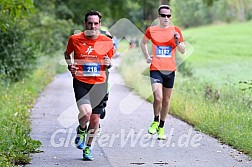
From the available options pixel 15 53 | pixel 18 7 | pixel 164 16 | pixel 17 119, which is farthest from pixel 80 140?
pixel 15 53

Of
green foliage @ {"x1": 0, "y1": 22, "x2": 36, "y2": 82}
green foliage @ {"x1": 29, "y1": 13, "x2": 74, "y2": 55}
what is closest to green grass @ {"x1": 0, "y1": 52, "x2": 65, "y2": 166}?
green foliage @ {"x1": 0, "y1": 22, "x2": 36, "y2": 82}

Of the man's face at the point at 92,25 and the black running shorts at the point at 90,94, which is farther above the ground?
the man's face at the point at 92,25

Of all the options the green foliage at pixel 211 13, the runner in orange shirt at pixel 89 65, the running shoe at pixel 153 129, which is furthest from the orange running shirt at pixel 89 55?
the green foliage at pixel 211 13

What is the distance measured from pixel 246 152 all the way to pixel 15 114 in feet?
16.7

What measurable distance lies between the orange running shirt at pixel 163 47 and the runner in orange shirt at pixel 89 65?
2.01 m

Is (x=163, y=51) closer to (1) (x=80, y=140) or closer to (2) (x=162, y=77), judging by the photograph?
(2) (x=162, y=77)

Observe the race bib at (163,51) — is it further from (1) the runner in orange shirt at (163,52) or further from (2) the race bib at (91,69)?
(2) the race bib at (91,69)

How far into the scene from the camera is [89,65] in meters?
9.09

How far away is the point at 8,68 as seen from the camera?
21.0 meters

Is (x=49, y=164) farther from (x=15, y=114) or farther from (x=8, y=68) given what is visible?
(x=8, y=68)

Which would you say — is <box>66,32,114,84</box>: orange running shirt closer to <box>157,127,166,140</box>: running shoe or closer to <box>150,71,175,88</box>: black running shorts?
<box>150,71,175,88</box>: black running shorts

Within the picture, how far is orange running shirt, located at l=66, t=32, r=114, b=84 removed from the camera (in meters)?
9.09

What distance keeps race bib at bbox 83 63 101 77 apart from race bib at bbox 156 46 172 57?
2.21m

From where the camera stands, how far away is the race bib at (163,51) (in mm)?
11141
